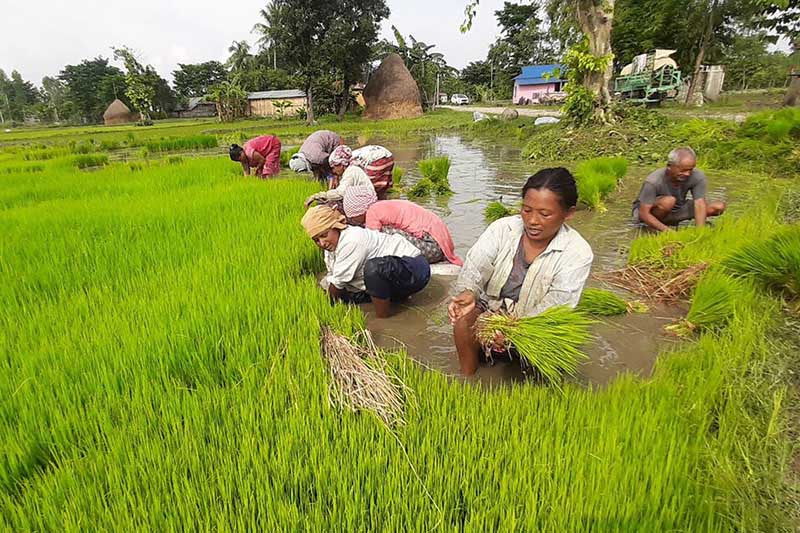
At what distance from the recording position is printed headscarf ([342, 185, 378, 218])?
401 cm

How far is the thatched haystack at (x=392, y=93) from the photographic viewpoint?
1025 inches

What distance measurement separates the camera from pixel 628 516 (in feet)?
3.62

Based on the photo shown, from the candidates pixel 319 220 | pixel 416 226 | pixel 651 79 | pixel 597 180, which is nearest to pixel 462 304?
pixel 319 220

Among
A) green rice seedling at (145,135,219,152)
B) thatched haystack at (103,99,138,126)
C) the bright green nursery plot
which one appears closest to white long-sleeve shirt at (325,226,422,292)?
the bright green nursery plot

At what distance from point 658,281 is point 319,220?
2.36 m

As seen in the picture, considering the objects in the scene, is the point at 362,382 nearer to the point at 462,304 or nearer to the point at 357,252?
the point at 462,304

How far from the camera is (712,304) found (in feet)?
7.52

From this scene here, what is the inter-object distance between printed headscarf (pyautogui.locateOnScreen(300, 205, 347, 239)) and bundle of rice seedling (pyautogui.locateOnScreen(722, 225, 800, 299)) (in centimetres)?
238

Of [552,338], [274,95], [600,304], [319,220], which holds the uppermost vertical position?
[274,95]

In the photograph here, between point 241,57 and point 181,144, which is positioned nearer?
point 181,144

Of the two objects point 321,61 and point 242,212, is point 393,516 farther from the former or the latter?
point 321,61

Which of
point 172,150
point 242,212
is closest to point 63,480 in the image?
point 242,212

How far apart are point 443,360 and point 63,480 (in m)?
1.65

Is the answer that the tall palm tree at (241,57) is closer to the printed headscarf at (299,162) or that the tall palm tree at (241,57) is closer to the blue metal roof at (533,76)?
the blue metal roof at (533,76)
